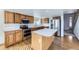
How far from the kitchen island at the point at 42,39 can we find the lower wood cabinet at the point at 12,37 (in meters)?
0.28

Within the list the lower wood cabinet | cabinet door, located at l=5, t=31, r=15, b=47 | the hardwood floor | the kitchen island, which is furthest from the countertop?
cabinet door, located at l=5, t=31, r=15, b=47

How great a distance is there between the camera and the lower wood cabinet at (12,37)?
1.81m

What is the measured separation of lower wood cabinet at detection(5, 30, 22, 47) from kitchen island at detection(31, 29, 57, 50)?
28 cm

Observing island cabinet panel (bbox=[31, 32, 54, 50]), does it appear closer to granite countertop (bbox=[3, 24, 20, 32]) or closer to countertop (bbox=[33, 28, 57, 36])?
countertop (bbox=[33, 28, 57, 36])

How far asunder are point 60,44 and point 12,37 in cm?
93

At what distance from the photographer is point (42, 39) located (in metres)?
1.89

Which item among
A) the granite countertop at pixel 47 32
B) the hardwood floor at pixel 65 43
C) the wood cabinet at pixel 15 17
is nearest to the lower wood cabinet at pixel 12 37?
the wood cabinet at pixel 15 17

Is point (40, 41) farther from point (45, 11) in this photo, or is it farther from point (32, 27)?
point (45, 11)

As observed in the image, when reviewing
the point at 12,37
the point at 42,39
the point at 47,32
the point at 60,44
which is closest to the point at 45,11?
the point at 47,32

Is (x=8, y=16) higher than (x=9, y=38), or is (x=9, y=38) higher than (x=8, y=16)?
(x=8, y=16)
